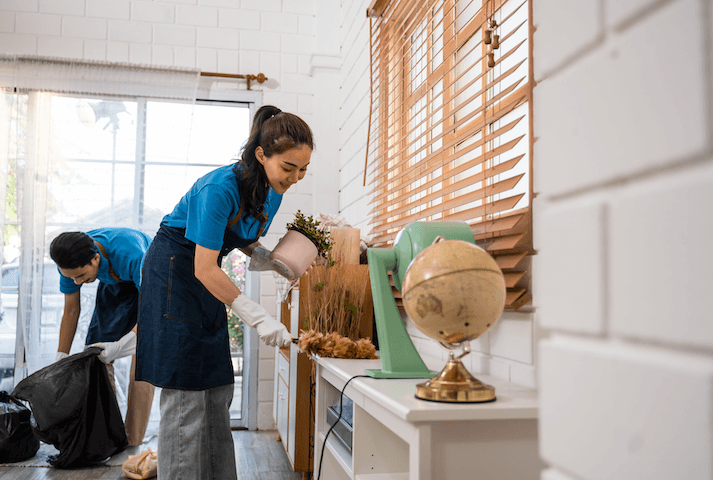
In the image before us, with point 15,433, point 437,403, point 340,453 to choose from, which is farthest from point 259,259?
point 15,433

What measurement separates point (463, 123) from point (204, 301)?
3.22ft

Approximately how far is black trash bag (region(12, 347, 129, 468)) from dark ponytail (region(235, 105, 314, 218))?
65.2 inches

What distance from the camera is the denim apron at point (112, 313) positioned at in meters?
3.03

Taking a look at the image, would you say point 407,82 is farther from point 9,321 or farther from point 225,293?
point 9,321

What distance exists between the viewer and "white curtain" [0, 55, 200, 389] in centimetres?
327

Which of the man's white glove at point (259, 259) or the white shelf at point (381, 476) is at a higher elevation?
the man's white glove at point (259, 259)

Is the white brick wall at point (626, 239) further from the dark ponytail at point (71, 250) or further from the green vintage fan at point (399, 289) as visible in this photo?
the dark ponytail at point (71, 250)

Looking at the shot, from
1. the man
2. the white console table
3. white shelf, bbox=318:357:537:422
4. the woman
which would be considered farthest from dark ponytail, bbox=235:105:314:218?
the man

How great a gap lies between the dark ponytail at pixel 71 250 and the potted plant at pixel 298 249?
1.31 metres

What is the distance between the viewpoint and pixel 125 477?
8.43ft

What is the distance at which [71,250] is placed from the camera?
2.67m

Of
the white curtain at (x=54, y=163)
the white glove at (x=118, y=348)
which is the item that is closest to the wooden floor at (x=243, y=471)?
the white glove at (x=118, y=348)

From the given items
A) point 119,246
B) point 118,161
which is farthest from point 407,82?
point 118,161

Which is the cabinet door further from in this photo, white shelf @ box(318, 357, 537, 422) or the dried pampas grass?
white shelf @ box(318, 357, 537, 422)
